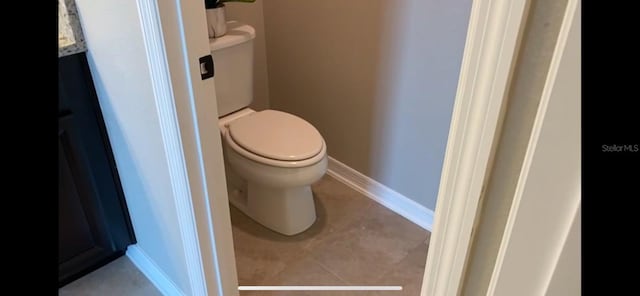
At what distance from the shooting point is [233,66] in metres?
1.99

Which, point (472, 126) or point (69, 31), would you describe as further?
point (69, 31)

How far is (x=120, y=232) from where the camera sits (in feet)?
5.87

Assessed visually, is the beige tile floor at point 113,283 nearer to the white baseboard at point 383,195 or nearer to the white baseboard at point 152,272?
the white baseboard at point 152,272

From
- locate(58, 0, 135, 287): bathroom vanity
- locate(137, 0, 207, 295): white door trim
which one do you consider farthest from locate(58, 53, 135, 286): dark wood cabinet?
locate(137, 0, 207, 295): white door trim

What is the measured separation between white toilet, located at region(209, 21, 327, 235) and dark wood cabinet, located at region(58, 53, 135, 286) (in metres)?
0.48

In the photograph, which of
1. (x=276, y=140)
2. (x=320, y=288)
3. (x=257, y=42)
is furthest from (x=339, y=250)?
(x=257, y=42)

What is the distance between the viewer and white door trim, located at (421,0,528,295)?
54 centimetres

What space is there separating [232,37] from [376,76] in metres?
0.59

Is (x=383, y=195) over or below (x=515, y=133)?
below

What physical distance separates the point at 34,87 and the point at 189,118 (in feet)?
2.27

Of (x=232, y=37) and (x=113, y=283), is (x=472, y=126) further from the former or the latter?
(x=113, y=283)

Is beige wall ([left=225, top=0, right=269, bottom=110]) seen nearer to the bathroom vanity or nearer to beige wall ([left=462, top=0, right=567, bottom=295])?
the bathroom vanity
